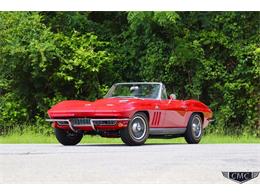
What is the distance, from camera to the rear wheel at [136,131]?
9156mm

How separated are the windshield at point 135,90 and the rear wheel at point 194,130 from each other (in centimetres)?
59

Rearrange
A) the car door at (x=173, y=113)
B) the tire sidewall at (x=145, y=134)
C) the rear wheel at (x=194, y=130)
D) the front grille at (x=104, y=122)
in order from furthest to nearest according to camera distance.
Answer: the rear wheel at (x=194, y=130), the car door at (x=173, y=113), the tire sidewall at (x=145, y=134), the front grille at (x=104, y=122)

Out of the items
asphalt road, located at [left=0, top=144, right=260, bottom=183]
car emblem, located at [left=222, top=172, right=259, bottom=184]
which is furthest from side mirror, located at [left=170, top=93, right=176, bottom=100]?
car emblem, located at [left=222, top=172, right=259, bottom=184]

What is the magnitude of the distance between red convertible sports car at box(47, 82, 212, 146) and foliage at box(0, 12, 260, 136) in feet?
0.54

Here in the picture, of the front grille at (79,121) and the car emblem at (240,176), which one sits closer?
the car emblem at (240,176)

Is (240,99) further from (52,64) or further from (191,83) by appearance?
(52,64)

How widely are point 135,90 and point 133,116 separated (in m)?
0.33

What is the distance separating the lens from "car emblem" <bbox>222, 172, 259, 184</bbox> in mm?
7355

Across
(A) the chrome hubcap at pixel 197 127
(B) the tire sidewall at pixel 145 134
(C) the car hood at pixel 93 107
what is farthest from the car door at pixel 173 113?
(C) the car hood at pixel 93 107

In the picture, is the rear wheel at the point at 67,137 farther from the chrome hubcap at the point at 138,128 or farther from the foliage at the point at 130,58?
the chrome hubcap at the point at 138,128

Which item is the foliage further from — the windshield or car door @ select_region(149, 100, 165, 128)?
car door @ select_region(149, 100, 165, 128)

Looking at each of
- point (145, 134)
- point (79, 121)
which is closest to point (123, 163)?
point (79, 121)

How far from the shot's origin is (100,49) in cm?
986
